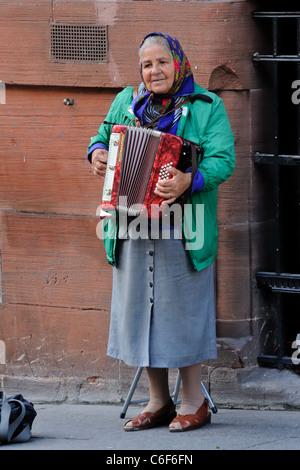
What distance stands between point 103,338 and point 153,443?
1.19m

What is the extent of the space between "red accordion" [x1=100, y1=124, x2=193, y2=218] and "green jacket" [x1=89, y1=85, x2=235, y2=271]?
17 centimetres

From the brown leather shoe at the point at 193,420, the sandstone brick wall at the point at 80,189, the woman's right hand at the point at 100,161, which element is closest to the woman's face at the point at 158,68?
the woman's right hand at the point at 100,161

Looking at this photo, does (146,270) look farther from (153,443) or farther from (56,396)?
(56,396)

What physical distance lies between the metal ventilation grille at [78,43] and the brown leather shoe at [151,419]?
2013mm

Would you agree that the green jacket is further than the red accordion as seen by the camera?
Yes

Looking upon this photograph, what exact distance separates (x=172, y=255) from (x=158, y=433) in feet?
3.05

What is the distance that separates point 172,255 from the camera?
541 centimetres

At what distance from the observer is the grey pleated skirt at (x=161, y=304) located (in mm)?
5422

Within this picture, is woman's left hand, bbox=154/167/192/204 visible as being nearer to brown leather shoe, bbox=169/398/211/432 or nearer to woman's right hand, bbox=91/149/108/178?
woman's right hand, bbox=91/149/108/178

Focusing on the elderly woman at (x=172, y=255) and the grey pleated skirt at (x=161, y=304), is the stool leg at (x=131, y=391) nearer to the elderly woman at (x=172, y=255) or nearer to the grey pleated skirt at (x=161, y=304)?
the elderly woman at (x=172, y=255)

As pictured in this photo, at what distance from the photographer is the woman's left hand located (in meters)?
5.15

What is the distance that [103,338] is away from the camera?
645 cm

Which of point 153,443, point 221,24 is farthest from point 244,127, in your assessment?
point 153,443

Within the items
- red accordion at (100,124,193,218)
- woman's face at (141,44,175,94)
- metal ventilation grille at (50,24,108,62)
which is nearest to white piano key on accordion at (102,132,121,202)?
red accordion at (100,124,193,218)
